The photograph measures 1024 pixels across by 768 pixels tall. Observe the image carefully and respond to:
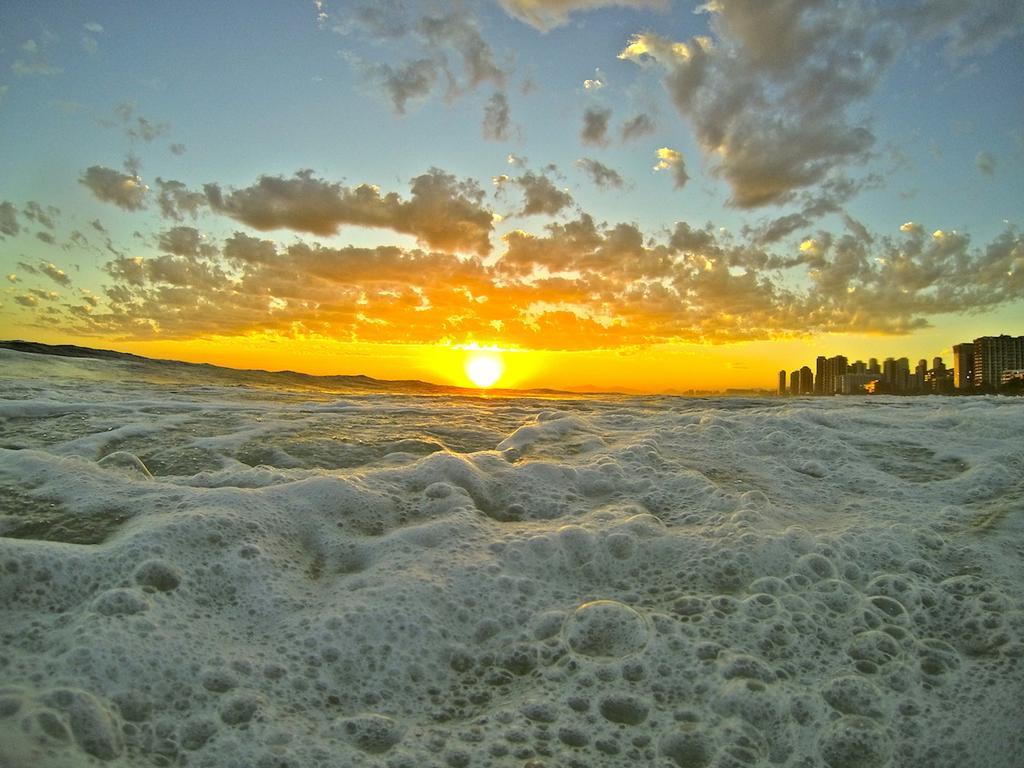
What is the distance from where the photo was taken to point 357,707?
1728mm

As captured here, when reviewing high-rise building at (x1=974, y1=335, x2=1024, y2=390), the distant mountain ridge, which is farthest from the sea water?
high-rise building at (x1=974, y1=335, x2=1024, y2=390)

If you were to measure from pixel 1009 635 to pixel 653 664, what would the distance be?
1.40 metres

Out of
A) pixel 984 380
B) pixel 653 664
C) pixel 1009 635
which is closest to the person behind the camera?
pixel 653 664

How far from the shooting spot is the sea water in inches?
62.8

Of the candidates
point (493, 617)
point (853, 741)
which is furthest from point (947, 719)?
point (493, 617)

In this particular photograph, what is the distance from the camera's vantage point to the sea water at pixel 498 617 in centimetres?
160

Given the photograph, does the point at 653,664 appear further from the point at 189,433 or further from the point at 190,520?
the point at 189,433

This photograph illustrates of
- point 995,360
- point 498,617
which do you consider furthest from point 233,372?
point 995,360

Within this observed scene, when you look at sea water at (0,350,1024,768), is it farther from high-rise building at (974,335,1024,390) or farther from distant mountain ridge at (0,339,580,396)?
high-rise building at (974,335,1024,390)

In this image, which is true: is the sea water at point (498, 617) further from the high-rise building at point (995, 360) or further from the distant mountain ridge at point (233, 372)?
the high-rise building at point (995, 360)

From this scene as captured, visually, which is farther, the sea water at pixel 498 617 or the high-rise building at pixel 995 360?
the high-rise building at pixel 995 360

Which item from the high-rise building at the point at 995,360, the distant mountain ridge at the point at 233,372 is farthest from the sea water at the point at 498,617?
the high-rise building at the point at 995,360

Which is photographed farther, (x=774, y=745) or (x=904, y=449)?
(x=904, y=449)

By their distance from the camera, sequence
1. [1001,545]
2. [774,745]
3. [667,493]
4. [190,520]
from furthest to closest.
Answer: [667,493] < [1001,545] < [190,520] < [774,745]
